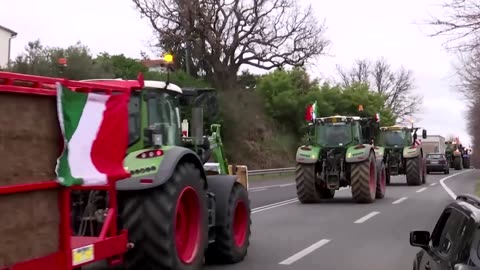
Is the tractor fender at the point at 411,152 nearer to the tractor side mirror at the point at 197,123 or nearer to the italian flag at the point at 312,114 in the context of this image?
the italian flag at the point at 312,114

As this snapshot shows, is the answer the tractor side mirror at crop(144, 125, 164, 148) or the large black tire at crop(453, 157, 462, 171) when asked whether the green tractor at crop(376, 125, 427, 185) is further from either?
the large black tire at crop(453, 157, 462, 171)

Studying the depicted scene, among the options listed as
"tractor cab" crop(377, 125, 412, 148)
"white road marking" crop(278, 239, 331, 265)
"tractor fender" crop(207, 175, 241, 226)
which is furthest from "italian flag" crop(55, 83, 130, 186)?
"tractor cab" crop(377, 125, 412, 148)

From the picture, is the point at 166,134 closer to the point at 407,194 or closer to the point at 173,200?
the point at 173,200

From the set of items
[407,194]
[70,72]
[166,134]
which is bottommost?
[407,194]

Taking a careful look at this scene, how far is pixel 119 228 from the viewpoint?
6.65 meters

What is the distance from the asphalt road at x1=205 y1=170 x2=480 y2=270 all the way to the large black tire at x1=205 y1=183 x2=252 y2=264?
0.57 ft

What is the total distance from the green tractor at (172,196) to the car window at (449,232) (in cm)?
276

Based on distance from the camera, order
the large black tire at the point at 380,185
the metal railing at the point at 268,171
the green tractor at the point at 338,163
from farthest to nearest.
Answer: the metal railing at the point at 268,171, the large black tire at the point at 380,185, the green tractor at the point at 338,163

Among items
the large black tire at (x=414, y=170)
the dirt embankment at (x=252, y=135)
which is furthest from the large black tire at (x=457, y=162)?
the large black tire at (x=414, y=170)

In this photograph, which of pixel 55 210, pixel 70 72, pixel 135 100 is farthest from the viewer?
pixel 70 72

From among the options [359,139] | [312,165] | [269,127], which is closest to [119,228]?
[312,165]

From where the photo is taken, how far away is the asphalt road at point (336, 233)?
9354mm

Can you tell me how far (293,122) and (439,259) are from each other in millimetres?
48165

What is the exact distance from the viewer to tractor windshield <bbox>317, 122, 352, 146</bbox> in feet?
66.3
